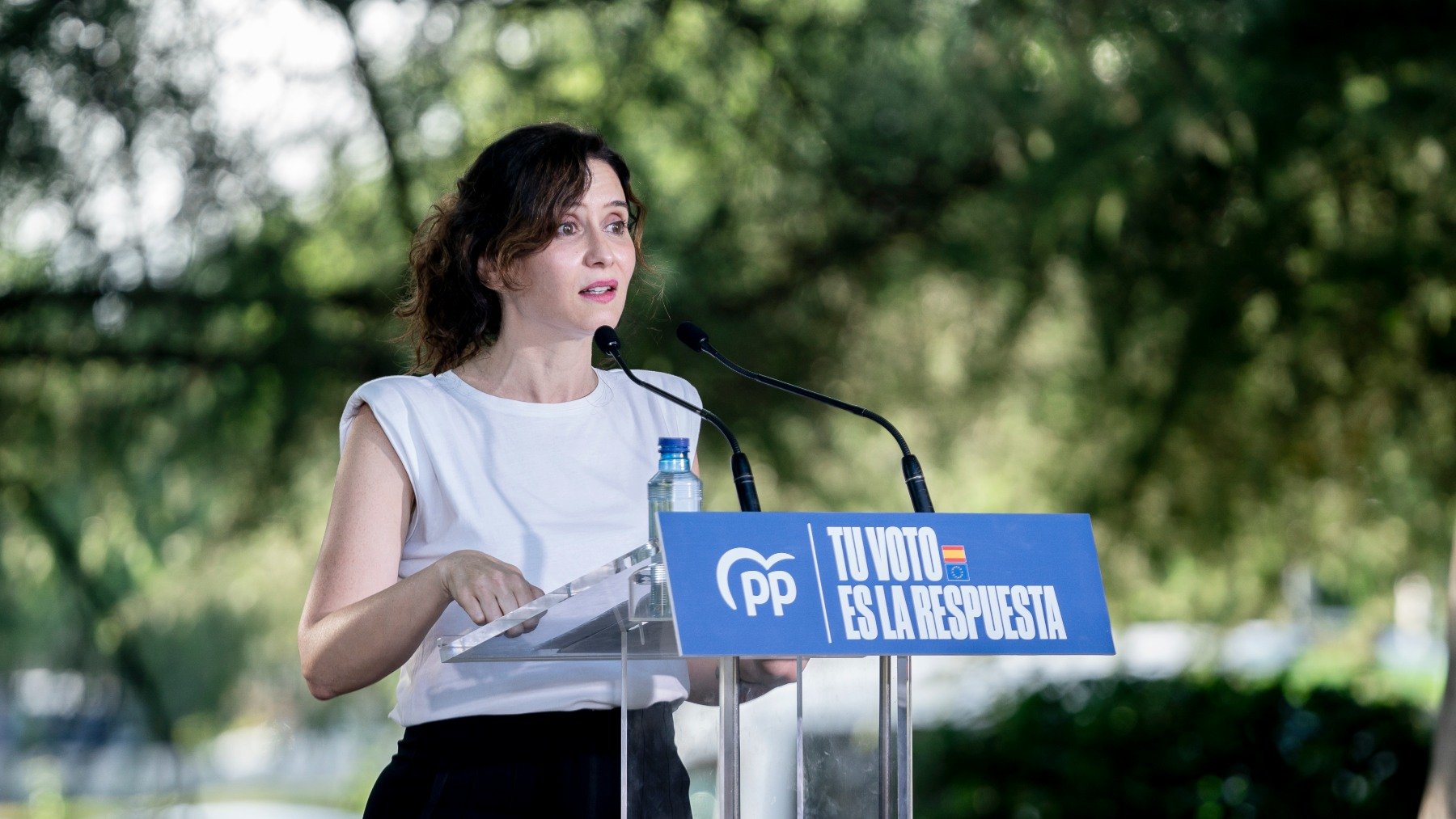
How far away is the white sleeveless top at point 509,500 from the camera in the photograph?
4.67 ft

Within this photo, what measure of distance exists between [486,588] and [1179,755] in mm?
3213

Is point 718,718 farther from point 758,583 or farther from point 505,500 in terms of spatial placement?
point 505,500

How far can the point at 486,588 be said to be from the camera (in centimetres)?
120

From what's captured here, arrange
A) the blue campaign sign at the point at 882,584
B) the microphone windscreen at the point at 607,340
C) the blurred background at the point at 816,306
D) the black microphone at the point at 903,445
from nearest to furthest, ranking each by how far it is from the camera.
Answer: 1. the blue campaign sign at the point at 882,584
2. the black microphone at the point at 903,445
3. the microphone windscreen at the point at 607,340
4. the blurred background at the point at 816,306

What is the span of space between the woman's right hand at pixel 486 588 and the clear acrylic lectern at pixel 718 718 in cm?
2

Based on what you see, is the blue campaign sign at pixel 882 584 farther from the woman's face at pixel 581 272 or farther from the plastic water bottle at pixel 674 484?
the woman's face at pixel 581 272

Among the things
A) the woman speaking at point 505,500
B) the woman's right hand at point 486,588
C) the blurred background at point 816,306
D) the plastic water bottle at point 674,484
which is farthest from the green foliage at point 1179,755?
the woman's right hand at point 486,588

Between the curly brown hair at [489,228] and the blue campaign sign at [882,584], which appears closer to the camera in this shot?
the blue campaign sign at [882,584]

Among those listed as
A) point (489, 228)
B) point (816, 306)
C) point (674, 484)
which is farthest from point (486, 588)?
point (816, 306)

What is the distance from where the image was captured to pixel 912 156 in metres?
4.31

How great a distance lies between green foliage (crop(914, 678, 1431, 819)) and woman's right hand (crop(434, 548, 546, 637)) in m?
3.13

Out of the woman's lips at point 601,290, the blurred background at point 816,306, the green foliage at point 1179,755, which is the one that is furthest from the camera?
the blurred background at point 816,306

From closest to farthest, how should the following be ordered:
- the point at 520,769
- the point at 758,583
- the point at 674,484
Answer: the point at 758,583
the point at 674,484
the point at 520,769

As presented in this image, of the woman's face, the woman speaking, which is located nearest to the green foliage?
the woman speaking
